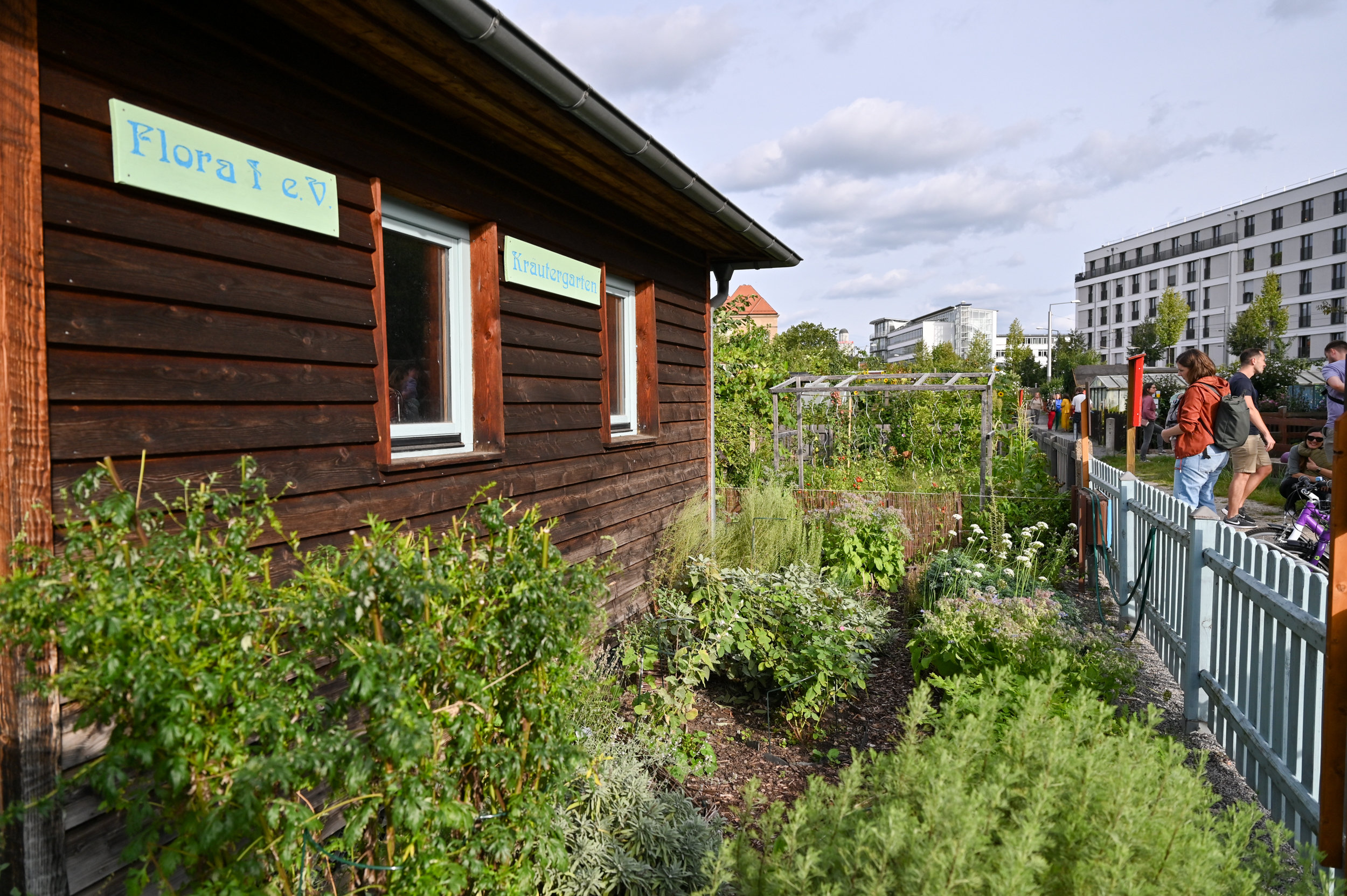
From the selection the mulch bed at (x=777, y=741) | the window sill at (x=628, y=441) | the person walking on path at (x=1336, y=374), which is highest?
the person walking on path at (x=1336, y=374)

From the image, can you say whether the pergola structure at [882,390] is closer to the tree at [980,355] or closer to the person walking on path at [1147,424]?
the person walking on path at [1147,424]

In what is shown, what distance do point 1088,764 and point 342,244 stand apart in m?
2.97

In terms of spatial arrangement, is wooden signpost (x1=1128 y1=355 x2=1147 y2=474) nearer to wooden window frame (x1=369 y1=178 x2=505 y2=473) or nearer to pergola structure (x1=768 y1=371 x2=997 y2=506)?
pergola structure (x1=768 y1=371 x2=997 y2=506)

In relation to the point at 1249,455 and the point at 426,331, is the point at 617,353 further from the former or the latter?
the point at 1249,455

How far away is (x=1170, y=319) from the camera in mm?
44219

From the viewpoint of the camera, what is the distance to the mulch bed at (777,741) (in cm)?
371

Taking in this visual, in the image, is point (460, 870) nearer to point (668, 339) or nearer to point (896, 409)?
point (668, 339)

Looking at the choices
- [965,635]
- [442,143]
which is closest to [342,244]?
[442,143]

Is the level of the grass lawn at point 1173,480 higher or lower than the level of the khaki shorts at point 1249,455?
lower

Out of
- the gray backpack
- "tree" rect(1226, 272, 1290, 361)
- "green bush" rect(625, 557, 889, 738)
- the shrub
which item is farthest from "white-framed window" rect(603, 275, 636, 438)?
"tree" rect(1226, 272, 1290, 361)

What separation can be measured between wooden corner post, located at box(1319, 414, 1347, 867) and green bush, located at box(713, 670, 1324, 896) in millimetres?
335

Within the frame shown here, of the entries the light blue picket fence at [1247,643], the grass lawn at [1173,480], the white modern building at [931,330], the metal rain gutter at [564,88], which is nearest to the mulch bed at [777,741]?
the light blue picket fence at [1247,643]

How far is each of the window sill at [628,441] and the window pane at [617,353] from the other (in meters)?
0.25

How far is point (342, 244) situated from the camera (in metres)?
3.09
